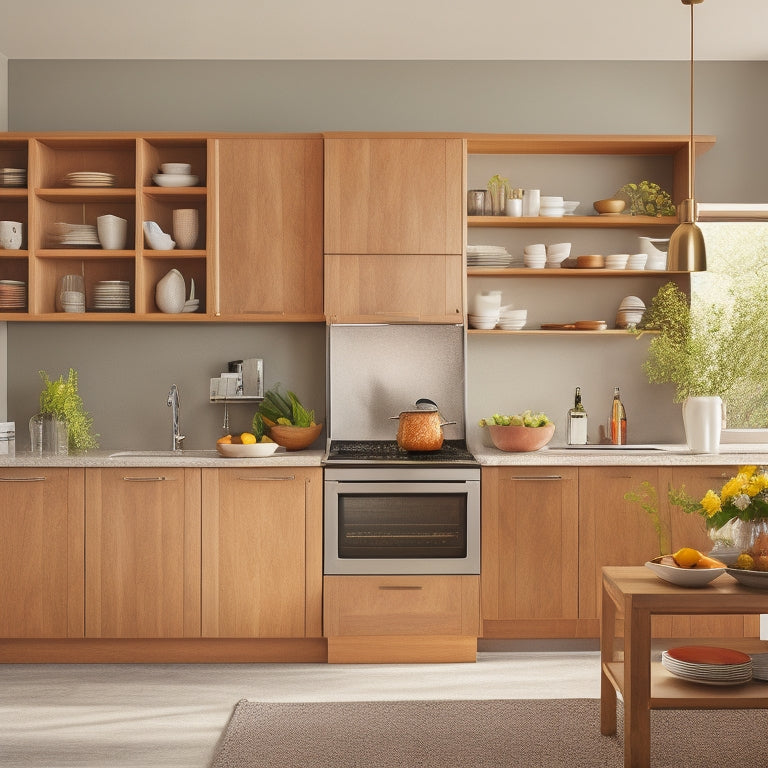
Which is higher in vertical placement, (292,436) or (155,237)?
(155,237)

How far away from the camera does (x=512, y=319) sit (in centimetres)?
432

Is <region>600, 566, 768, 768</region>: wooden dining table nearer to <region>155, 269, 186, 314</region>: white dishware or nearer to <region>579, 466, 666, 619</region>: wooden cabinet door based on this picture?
<region>579, 466, 666, 619</region>: wooden cabinet door

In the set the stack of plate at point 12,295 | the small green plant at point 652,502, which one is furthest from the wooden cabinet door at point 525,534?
the stack of plate at point 12,295

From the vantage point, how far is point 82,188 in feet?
13.8

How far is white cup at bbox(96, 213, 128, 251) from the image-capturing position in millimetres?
4215

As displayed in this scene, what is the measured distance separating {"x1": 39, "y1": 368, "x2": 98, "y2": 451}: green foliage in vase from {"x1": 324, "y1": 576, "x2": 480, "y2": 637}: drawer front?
142cm

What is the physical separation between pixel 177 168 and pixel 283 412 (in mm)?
1277

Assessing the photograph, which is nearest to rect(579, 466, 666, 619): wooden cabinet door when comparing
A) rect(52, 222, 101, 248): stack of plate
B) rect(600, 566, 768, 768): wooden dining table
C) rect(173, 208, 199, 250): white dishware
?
rect(600, 566, 768, 768): wooden dining table

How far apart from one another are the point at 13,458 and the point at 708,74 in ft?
12.7

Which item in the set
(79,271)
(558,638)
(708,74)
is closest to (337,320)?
(79,271)

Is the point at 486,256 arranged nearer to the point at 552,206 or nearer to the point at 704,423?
the point at 552,206

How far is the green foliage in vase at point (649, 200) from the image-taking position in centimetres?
432

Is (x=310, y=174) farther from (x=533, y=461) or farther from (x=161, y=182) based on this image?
(x=533, y=461)

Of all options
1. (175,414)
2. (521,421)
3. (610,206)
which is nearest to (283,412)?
(175,414)
